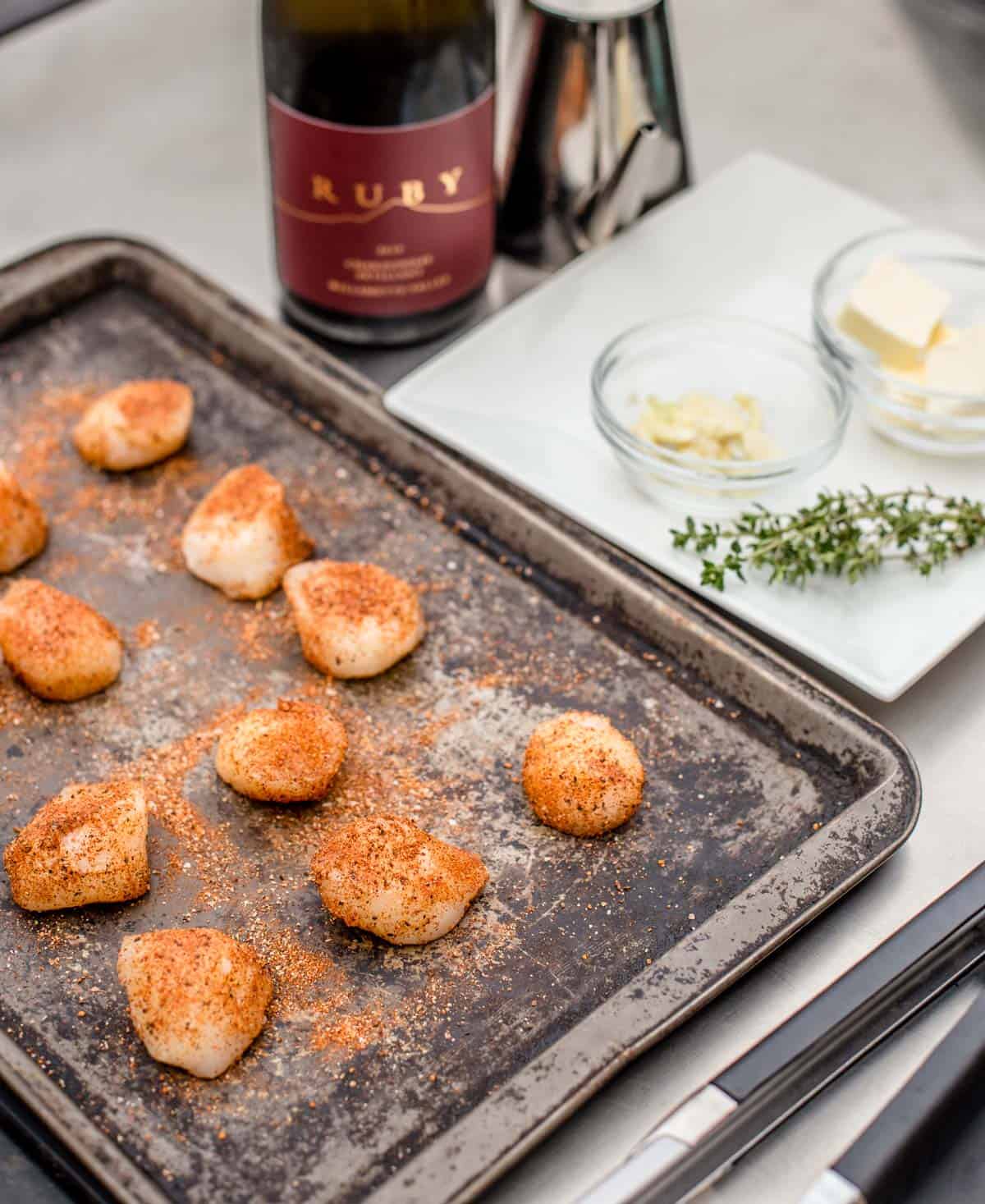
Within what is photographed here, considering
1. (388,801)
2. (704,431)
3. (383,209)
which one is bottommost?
(388,801)

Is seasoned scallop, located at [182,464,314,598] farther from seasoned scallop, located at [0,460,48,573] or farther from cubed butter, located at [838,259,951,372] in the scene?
cubed butter, located at [838,259,951,372]

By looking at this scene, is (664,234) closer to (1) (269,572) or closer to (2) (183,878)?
(1) (269,572)

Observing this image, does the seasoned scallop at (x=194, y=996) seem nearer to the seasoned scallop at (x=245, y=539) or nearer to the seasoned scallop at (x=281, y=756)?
the seasoned scallop at (x=281, y=756)

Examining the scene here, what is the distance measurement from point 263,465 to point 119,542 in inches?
5.8

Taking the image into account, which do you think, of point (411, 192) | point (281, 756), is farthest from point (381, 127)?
point (281, 756)

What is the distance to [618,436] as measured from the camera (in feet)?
4.19

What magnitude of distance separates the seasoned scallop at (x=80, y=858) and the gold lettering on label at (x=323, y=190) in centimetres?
61

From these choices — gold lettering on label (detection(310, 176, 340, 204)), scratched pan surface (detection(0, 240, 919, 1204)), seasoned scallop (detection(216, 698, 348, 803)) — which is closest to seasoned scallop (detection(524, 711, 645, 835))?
scratched pan surface (detection(0, 240, 919, 1204))

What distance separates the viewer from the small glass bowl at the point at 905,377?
1.32 m

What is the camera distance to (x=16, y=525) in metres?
1.23

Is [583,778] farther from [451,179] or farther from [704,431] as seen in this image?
[451,179]

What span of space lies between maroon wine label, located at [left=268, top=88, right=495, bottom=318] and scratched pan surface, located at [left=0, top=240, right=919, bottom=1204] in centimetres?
9

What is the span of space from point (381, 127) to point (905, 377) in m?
0.52

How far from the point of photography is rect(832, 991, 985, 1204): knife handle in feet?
2.71
